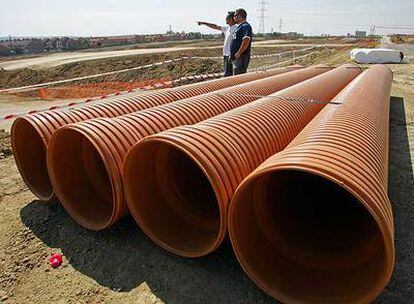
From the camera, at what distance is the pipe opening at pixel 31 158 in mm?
4098

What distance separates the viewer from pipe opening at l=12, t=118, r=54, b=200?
4098 mm

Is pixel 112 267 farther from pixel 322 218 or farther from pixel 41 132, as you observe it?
pixel 322 218

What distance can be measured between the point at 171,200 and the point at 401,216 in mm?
2498

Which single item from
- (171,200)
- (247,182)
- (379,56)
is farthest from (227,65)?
(379,56)

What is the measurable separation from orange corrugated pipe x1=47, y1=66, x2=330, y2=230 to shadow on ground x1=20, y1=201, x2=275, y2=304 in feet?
0.66

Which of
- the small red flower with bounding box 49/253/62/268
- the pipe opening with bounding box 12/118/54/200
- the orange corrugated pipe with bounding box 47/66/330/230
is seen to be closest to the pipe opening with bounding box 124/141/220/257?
the orange corrugated pipe with bounding box 47/66/330/230

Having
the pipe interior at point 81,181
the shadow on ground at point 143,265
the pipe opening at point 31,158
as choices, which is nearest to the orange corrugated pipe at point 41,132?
the pipe opening at point 31,158

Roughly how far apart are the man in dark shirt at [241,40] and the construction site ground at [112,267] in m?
5.22

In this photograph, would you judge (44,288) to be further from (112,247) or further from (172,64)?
(172,64)

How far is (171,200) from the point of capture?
370 centimetres

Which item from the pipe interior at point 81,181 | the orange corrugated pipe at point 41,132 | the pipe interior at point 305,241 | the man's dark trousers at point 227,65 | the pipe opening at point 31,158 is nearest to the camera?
the pipe interior at point 305,241

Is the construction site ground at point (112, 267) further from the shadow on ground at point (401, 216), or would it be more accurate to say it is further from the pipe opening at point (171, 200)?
the pipe opening at point (171, 200)

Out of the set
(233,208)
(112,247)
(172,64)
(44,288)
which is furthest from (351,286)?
(172,64)

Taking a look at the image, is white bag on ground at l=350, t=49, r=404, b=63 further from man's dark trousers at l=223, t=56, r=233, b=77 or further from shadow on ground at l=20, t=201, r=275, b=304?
shadow on ground at l=20, t=201, r=275, b=304
